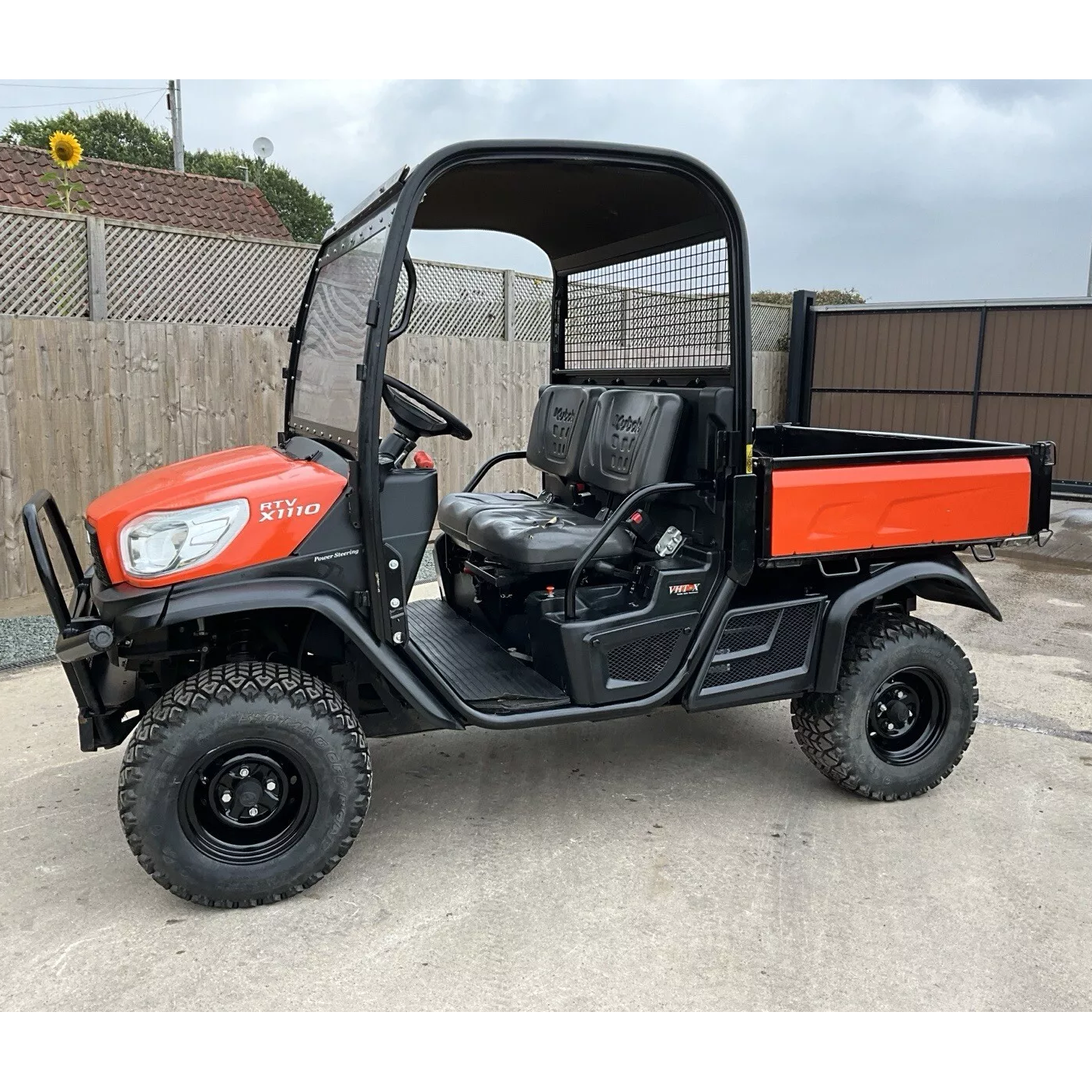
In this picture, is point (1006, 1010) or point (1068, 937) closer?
point (1006, 1010)

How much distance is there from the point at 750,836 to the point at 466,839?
100 centimetres

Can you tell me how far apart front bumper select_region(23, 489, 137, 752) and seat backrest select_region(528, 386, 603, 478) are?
202cm

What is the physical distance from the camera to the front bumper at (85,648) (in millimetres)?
2893

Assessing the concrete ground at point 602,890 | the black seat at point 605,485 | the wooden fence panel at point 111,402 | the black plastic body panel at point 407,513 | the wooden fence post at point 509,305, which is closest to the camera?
the concrete ground at point 602,890

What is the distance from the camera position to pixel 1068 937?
289 centimetres

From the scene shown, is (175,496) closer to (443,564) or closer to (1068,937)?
(443,564)

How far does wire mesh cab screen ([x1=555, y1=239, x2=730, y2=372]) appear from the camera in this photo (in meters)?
3.75

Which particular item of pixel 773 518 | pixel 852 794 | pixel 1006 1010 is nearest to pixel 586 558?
pixel 773 518

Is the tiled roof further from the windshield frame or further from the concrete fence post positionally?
the windshield frame

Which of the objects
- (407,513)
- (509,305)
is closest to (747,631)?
(407,513)

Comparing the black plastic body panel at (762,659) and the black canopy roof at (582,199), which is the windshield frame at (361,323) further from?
the black plastic body panel at (762,659)

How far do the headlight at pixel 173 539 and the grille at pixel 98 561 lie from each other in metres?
0.12

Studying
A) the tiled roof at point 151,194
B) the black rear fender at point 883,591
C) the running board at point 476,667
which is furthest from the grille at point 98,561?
the tiled roof at point 151,194

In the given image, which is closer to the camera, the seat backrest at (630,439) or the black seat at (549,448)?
the seat backrest at (630,439)
